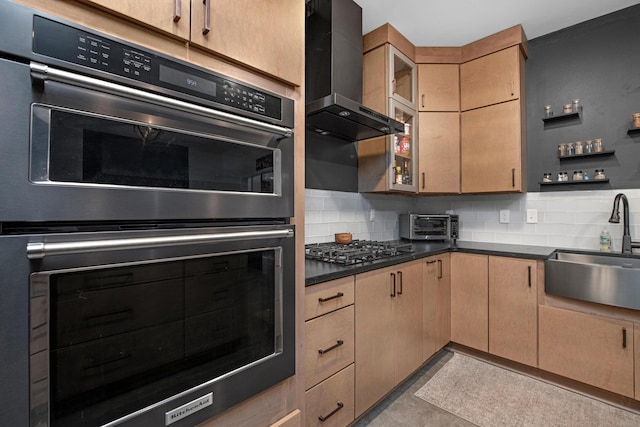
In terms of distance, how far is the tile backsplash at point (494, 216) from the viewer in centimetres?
225

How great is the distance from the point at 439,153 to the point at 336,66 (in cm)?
127

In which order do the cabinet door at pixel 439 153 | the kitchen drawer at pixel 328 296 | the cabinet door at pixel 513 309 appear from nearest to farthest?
the kitchen drawer at pixel 328 296 < the cabinet door at pixel 513 309 < the cabinet door at pixel 439 153

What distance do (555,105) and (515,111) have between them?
40 centimetres

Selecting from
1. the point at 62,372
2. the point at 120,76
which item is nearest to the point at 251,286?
the point at 62,372

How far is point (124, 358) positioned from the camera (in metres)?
0.77

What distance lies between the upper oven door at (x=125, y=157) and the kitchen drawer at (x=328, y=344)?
0.61 meters

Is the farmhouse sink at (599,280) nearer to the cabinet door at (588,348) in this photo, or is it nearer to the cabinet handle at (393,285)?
the cabinet door at (588,348)

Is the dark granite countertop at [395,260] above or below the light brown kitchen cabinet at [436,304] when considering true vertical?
above

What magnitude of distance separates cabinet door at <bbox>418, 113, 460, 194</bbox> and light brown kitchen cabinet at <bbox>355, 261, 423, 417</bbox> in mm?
970

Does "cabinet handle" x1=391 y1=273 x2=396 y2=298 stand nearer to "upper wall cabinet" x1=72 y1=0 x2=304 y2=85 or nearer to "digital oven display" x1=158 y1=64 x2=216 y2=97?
"upper wall cabinet" x1=72 y1=0 x2=304 y2=85

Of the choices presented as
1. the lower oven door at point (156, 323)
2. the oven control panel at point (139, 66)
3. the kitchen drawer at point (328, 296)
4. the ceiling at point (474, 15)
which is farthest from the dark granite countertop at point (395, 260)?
the ceiling at point (474, 15)

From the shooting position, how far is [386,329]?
1741 millimetres

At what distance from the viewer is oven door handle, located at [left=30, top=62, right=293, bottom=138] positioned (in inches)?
25.1

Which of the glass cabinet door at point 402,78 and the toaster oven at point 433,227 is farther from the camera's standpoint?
the toaster oven at point 433,227
